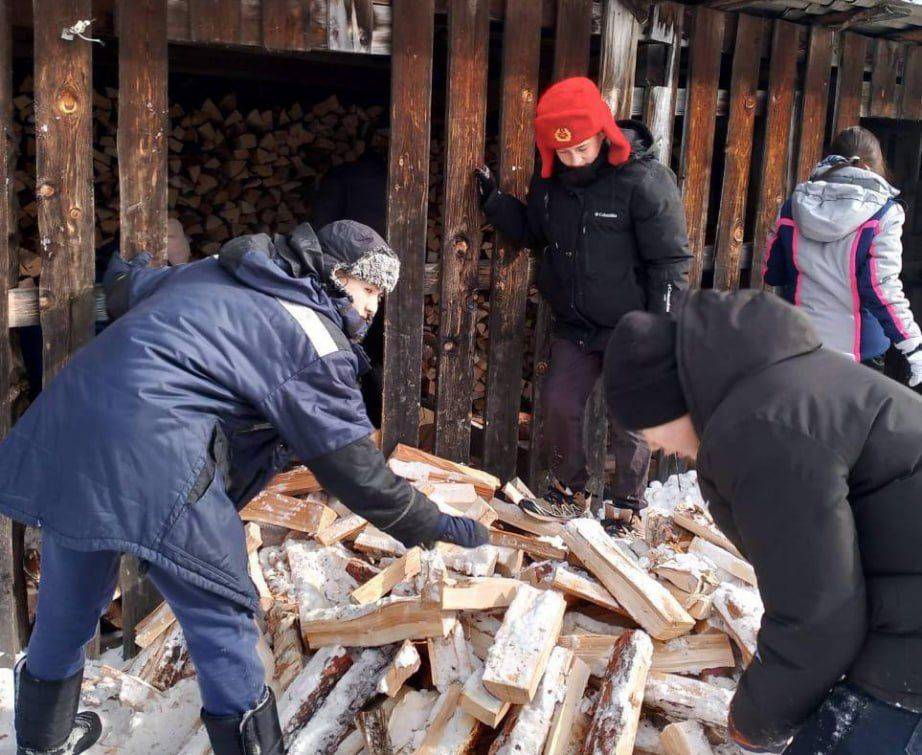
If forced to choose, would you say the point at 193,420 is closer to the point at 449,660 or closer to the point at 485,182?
the point at 449,660

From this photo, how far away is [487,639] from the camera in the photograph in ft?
10.8

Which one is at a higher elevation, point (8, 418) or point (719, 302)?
point (719, 302)

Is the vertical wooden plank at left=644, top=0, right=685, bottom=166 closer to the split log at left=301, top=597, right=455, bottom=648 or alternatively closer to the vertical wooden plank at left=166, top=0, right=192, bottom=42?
the vertical wooden plank at left=166, top=0, right=192, bottom=42

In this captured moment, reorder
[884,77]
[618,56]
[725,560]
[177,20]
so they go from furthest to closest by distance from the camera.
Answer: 1. [884,77]
2. [618,56]
3. [725,560]
4. [177,20]

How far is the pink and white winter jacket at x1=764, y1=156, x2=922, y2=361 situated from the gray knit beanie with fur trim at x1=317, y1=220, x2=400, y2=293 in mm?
2397

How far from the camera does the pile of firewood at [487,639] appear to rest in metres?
2.89

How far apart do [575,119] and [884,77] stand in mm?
2765

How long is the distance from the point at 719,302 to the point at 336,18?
2595 millimetres

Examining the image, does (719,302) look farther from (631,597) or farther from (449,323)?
(449,323)

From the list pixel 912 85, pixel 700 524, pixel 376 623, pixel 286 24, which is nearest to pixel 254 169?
pixel 286 24

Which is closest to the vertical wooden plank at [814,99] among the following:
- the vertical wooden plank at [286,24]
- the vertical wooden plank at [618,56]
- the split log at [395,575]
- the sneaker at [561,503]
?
the vertical wooden plank at [618,56]

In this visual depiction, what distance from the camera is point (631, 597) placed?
11.2ft

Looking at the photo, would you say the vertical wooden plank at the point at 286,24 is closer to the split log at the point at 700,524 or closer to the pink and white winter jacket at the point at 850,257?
the pink and white winter jacket at the point at 850,257

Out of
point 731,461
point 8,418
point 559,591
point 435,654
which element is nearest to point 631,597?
point 559,591
